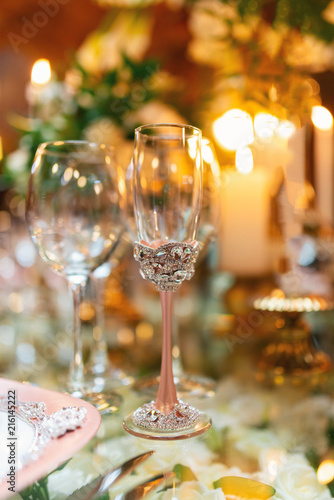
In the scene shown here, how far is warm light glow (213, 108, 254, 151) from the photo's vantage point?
0.81m

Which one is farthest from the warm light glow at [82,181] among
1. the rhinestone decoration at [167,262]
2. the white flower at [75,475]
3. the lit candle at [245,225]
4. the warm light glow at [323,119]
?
the warm light glow at [323,119]

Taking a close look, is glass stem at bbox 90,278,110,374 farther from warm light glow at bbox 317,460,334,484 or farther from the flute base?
warm light glow at bbox 317,460,334,484

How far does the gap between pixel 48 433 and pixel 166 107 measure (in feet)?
2.15

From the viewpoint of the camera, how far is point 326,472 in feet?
0.96

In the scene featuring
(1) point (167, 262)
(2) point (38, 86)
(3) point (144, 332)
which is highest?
(2) point (38, 86)

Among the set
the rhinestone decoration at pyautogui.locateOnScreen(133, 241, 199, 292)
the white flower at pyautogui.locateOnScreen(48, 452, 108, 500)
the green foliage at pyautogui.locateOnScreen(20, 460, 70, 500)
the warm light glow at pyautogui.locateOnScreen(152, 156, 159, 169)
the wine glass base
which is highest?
the warm light glow at pyautogui.locateOnScreen(152, 156, 159, 169)

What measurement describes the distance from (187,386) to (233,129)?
1.61ft

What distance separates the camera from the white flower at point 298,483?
0.88ft

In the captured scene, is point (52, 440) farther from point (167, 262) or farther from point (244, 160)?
point (244, 160)

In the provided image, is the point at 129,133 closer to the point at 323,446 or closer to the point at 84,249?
the point at 84,249

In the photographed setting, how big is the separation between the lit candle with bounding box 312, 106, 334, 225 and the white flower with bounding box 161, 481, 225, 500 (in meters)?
0.73

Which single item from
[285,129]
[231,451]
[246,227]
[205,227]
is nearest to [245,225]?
[246,227]

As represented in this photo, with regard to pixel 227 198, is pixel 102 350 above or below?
below

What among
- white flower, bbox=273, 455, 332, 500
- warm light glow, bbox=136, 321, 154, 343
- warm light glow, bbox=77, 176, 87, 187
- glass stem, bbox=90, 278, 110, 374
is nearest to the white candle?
warm light glow, bbox=136, 321, 154, 343
